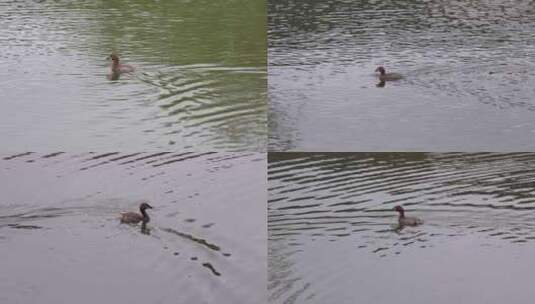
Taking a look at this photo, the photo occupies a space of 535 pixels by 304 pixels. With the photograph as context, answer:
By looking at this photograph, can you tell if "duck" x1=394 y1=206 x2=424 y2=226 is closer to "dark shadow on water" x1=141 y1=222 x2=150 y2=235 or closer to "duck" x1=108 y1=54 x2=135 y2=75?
"dark shadow on water" x1=141 y1=222 x2=150 y2=235

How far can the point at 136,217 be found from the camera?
20.0 ft

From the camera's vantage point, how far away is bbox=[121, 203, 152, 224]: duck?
240 inches

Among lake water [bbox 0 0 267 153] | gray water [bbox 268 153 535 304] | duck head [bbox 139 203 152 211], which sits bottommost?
gray water [bbox 268 153 535 304]

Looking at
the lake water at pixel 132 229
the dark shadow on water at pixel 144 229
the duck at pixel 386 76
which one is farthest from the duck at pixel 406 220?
the duck at pixel 386 76

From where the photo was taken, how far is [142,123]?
7.80 m

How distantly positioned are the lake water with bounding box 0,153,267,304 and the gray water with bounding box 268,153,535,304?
20cm

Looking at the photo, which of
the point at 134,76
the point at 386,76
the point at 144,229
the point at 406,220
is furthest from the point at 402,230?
the point at 134,76

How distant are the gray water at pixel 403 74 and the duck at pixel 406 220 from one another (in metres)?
1.19

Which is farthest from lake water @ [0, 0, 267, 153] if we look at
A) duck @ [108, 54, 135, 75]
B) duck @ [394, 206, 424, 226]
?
duck @ [394, 206, 424, 226]

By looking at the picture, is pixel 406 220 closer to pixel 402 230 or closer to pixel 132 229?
pixel 402 230

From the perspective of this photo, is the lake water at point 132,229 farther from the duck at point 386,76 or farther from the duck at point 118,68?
the duck at point 386,76

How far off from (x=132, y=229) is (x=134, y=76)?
3202 millimetres

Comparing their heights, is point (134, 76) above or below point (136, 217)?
above

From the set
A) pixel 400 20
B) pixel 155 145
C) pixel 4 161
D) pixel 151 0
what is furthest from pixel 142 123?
pixel 151 0
